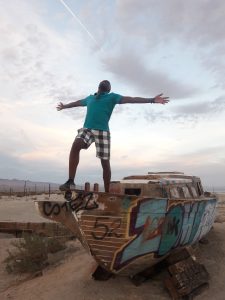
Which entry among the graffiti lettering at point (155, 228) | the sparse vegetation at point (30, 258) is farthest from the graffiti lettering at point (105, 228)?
the sparse vegetation at point (30, 258)

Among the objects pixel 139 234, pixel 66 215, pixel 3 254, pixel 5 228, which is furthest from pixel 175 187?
pixel 5 228

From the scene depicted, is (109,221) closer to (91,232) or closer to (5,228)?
(91,232)

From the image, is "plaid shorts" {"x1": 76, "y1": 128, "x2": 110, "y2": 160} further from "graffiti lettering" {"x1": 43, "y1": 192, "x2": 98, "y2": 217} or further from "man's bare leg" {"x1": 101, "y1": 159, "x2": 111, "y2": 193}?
"graffiti lettering" {"x1": 43, "y1": 192, "x2": 98, "y2": 217}

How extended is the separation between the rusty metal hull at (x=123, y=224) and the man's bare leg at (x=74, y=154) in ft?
1.20

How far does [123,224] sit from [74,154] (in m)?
1.40

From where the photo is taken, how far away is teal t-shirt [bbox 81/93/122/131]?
7.11m

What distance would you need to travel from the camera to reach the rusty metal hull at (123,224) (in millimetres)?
6605

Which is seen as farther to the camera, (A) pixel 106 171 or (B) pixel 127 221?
(A) pixel 106 171

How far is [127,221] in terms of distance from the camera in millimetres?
6590

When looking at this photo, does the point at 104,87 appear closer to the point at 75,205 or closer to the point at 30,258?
the point at 75,205

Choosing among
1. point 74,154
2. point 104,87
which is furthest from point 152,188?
point 104,87

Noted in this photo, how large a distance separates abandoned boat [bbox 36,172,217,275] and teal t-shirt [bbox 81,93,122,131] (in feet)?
3.70

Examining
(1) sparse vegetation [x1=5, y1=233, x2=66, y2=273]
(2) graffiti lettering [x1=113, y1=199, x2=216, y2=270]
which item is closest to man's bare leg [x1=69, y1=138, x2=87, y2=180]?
(2) graffiti lettering [x1=113, y1=199, x2=216, y2=270]

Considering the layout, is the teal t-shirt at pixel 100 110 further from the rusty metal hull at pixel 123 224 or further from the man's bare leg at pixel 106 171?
the rusty metal hull at pixel 123 224
